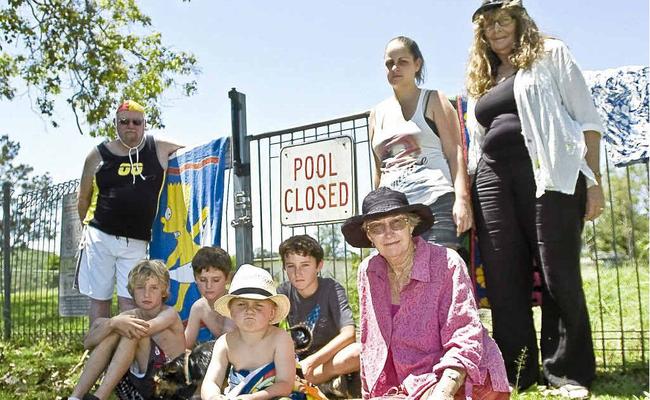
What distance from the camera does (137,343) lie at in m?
3.68

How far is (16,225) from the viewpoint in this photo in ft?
29.7

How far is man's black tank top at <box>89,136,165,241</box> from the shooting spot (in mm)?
4938

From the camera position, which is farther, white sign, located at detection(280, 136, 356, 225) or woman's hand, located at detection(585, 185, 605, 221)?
white sign, located at detection(280, 136, 356, 225)

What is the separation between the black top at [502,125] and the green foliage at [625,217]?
109cm

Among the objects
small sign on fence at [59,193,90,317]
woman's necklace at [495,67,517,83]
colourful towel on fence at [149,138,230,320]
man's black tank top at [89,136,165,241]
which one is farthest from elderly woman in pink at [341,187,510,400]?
small sign on fence at [59,193,90,317]

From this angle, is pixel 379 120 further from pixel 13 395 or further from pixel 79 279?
pixel 13 395

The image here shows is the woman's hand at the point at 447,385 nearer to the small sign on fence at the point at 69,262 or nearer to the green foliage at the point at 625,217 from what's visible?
the green foliage at the point at 625,217

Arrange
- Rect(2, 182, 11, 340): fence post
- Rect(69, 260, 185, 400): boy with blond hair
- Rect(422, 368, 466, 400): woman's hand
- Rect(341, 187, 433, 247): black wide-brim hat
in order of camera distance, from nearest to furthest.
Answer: Rect(422, 368, 466, 400): woman's hand
Rect(341, 187, 433, 247): black wide-brim hat
Rect(69, 260, 185, 400): boy with blond hair
Rect(2, 182, 11, 340): fence post

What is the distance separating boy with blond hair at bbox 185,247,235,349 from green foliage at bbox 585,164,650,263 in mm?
2559

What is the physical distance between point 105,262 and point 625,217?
4.99 meters

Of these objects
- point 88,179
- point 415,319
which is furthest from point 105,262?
point 415,319

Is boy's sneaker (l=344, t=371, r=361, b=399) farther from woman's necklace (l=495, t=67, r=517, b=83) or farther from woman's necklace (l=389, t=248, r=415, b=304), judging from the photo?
woman's necklace (l=495, t=67, r=517, b=83)

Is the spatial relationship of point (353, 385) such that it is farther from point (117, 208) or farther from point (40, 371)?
point (40, 371)

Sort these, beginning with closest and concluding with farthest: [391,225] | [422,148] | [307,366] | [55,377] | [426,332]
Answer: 1. [426,332]
2. [391,225]
3. [307,366]
4. [422,148]
5. [55,377]
